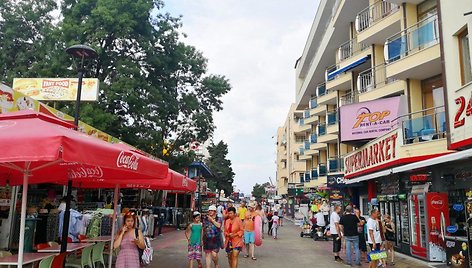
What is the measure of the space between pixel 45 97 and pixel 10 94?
10891mm

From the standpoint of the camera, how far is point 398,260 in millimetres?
14477

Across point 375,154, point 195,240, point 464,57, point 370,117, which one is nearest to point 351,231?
point 195,240

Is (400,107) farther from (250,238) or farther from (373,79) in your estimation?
(250,238)

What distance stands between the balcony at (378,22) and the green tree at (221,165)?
7177 cm

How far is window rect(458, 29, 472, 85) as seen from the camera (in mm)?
11430

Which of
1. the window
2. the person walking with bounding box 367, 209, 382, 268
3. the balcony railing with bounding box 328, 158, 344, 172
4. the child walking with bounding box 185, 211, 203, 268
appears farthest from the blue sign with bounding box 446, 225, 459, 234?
the balcony railing with bounding box 328, 158, 344, 172

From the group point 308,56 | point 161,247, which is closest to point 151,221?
point 161,247

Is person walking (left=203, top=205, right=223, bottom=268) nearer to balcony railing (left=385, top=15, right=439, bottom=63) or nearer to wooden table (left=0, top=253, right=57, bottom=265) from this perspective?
wooden table (left=0, top=253, right=57, bottom=265)

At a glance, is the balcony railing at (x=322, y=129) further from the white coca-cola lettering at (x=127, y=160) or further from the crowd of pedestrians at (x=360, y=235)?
the white coca-cola lettering at (x=127, y=160)

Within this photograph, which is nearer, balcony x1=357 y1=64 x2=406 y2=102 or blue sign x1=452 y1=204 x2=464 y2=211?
blue sign x1=452 y1=204 x2=464 y2=211

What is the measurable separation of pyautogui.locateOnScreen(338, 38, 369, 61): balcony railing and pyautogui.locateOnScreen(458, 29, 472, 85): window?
1365 cm

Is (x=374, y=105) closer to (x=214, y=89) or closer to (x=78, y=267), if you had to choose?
(x=214, y=89)

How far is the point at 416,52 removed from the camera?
1694cm

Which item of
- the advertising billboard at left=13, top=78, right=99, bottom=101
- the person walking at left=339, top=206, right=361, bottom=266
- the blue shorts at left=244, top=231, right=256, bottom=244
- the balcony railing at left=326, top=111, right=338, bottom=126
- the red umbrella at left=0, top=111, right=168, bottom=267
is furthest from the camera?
the balcony railing at left=326, top=111, right=338, bottom=126
